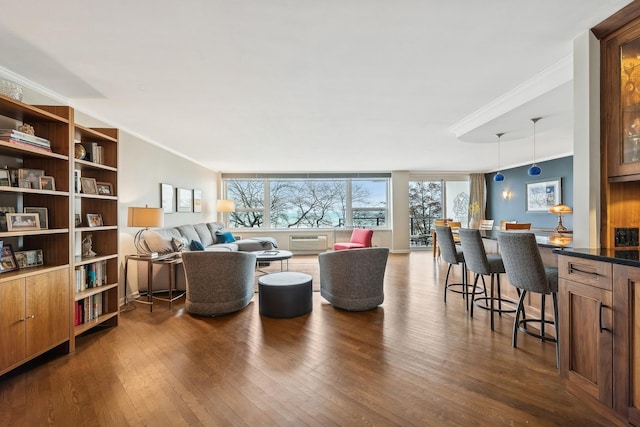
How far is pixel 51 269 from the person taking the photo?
244cm

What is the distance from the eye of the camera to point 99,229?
300cm

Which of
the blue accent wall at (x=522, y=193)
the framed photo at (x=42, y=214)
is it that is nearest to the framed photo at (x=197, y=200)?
the framed photo at (x=42, y=214)

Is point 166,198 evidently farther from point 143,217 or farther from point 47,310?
point 47,310

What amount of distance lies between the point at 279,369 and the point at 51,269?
6.54ft

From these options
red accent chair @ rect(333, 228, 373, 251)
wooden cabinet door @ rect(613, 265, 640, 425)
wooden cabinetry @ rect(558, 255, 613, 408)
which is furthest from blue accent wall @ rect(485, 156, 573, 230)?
wooden cabinet door @ rect(613, 265, 640, 425)

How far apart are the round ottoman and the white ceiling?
203 centimetres

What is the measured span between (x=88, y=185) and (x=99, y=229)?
1.49 ft

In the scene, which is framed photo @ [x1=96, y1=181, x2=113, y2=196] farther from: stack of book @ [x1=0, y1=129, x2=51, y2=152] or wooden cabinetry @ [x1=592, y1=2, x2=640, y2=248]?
wooden cabinetry @ [x1=592, y1=2, x2=640, y2=248]

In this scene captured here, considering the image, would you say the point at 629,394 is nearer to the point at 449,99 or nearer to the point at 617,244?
the point at 617,244

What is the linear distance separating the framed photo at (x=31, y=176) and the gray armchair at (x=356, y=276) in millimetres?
2761

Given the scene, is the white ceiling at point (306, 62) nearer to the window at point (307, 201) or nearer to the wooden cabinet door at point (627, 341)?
the wooden cabinet door at point (627, 341)

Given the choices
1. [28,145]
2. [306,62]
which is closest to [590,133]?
[306,62]

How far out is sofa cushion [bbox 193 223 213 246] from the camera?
6.15 m

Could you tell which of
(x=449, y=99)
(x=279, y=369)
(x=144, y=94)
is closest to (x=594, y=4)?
(x=449, y=99)
